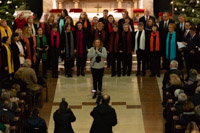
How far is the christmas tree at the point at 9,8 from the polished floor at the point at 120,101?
4.72 m

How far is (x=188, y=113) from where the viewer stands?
12.0m

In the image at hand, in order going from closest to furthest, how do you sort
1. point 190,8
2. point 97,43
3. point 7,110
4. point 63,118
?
point 63,118
point 7,110
point 97,43
point 190,8

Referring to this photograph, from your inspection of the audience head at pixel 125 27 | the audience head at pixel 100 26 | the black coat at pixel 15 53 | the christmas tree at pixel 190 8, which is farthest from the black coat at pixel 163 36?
the black coat at pixel 15 53

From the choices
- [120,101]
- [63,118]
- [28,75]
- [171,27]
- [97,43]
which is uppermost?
[171,27]

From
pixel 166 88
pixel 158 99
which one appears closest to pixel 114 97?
pixel 158 99

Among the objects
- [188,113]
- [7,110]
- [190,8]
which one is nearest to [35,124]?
[7,110]

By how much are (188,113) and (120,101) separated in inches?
170

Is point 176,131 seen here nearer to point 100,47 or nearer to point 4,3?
point 100,47

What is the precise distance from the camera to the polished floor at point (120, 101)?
14.4 m

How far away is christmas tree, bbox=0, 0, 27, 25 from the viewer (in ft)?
72.1

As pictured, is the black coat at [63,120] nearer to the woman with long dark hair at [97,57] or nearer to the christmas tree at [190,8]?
the woman with long dark hair at [97,57]

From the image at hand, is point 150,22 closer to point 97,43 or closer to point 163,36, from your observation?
point 163,36

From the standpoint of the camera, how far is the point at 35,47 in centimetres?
1761

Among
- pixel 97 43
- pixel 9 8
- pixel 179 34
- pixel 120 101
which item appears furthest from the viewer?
pixel 9 8
